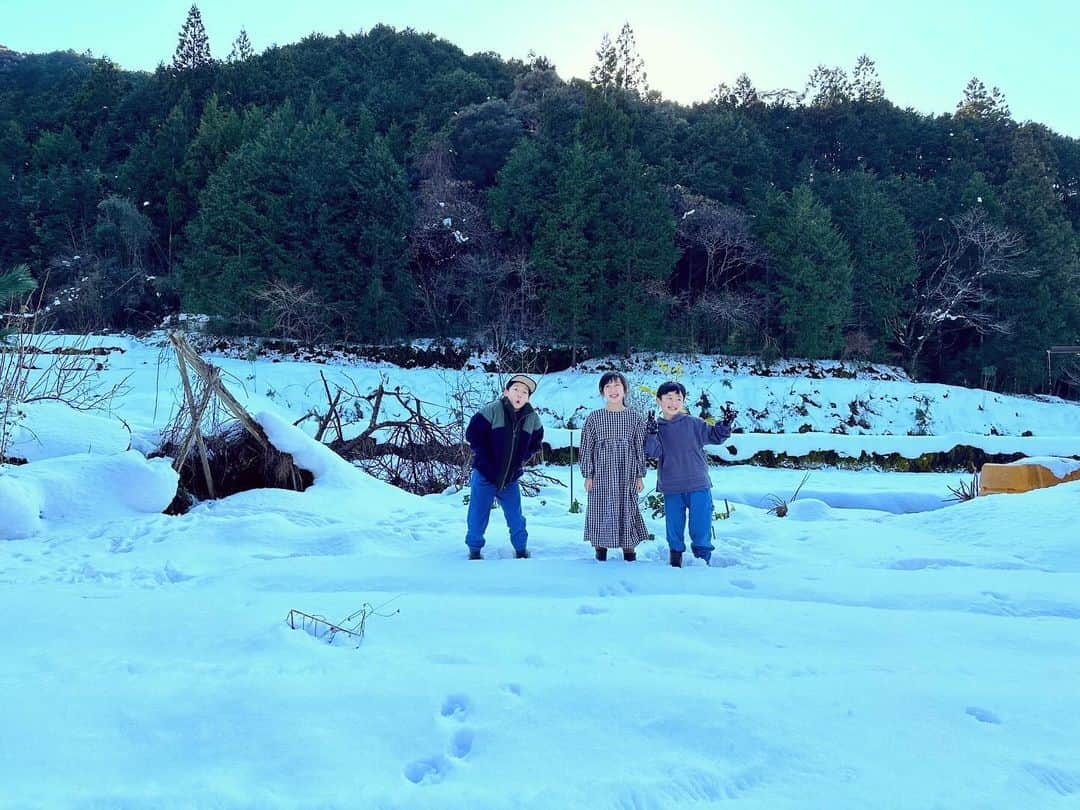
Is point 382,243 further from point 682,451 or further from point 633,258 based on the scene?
point 682,451

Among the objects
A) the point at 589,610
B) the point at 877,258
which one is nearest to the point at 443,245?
the point at 877,258

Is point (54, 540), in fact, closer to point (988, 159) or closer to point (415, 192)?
point (415, 192)

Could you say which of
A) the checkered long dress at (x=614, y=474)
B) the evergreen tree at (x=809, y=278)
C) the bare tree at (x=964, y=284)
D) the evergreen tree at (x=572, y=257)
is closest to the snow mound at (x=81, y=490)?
the checkered long dress at (x=614, y=474)

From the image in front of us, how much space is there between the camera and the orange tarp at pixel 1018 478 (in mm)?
7258

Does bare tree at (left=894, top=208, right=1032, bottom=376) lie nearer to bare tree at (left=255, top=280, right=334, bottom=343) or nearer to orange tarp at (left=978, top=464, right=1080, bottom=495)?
orange tarp at (left=978, top=464, right=1080, bottom=495)

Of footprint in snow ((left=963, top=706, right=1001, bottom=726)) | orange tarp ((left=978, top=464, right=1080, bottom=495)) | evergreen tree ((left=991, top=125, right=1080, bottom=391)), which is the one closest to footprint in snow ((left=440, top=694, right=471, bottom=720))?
footprint in snow ((left=963, top=706, right=1001, bottom=726))

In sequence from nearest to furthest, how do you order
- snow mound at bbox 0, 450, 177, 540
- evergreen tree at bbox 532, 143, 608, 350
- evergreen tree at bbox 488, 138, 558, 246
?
snow mound at bbox 0, 450, 177, 540 < evergreen tree at bbox 532, 143, 608, 350 < evergreen tree at bbox 488, 138, 558, 246

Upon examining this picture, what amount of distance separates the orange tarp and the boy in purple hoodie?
4.29 meters

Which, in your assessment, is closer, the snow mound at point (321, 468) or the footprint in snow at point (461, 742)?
the footprint in snow at point (461, 742)

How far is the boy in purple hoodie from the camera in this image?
15.1 feet

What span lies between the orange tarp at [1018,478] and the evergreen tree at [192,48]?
143 feet

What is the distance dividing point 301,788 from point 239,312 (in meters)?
23.0

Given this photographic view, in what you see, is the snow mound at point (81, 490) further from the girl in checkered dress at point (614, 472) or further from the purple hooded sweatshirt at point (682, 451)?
the purple hooded sweatshirt at point (682, 451)

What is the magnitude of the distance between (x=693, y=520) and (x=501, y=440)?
1377mm
